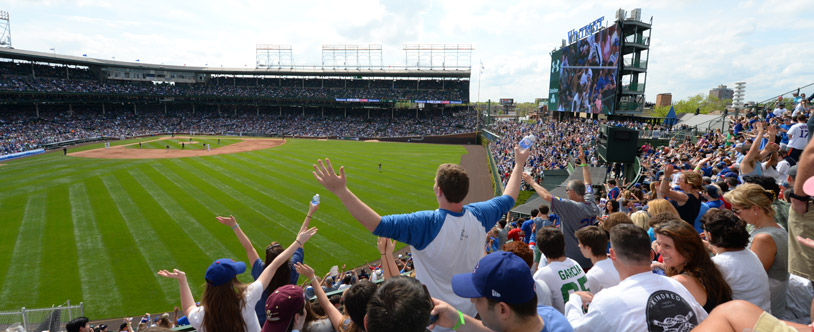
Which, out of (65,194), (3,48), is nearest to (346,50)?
(3,48)

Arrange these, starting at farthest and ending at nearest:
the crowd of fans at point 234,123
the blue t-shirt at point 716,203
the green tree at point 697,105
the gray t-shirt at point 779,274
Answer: the green tree at point 697,105 → the crowd of fans at point 234,123 → the blue t-shirt at point 716,203 → the gray t-shirt at point 779,274

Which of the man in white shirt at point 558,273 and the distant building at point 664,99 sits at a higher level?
the distant building at point 664,99

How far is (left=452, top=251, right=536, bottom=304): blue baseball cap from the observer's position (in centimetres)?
219

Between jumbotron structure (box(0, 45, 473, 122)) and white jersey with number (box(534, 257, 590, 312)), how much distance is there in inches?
2709

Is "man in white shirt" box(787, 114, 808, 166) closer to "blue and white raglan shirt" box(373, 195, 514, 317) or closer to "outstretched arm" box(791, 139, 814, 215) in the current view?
"outstretched arm" box(791, 139, 814, 215)

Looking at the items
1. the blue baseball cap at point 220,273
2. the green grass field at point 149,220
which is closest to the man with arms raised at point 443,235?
the blue baseball cap at point 220,273

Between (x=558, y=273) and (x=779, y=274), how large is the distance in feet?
6.31

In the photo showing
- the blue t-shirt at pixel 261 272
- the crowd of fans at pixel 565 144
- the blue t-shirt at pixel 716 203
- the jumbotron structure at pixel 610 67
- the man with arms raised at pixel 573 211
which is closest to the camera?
the blue t-shirt at pixel 261 272

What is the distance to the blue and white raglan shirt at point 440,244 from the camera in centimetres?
309

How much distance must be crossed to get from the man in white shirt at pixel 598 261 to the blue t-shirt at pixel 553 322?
1.57 meters

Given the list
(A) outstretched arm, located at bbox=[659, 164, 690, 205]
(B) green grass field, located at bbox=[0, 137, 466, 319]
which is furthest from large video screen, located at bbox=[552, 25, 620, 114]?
(A) outstretched arm, located at bbox=[659, 164, 690, 205]

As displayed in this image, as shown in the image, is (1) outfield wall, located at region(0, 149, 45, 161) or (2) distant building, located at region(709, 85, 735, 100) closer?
(1) outfield wall, located at region(0, 149, 45, 161)

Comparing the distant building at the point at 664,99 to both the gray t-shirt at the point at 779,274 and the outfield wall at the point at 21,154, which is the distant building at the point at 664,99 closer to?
the gray t-shirt at the point at 779,274

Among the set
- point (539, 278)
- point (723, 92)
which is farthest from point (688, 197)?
point (723, 92)
